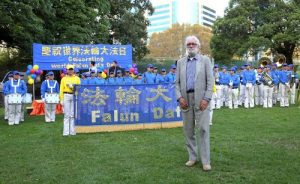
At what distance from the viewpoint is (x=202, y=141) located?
6.90 m

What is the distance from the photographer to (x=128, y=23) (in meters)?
37.0

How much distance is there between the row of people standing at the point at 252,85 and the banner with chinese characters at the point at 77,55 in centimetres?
501

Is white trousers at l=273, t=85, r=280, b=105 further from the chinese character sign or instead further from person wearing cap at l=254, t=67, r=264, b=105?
the chinese character sign

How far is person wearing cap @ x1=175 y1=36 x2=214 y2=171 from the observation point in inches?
269

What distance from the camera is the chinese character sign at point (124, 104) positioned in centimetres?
1148

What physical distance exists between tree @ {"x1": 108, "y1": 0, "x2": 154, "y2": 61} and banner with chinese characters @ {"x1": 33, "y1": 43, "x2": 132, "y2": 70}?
657 inches

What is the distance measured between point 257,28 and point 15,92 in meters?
34.4

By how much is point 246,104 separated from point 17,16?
13.5 meters

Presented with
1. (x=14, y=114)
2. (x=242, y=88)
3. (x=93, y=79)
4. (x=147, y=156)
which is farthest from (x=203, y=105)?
(x=242, y=88)

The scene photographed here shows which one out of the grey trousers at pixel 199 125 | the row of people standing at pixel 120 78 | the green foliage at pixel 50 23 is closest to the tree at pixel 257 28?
the green foliage at pixel 50 23

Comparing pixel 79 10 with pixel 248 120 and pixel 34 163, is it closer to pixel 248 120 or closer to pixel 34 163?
pixel 248 120

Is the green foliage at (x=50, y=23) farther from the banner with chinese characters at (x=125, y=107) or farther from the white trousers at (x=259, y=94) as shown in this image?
the banner with chinese characters at (x=125, y=107)

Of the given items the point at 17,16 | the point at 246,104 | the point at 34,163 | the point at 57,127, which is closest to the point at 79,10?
the point at 17,16

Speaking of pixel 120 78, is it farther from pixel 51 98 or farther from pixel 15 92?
pixel 15 92
